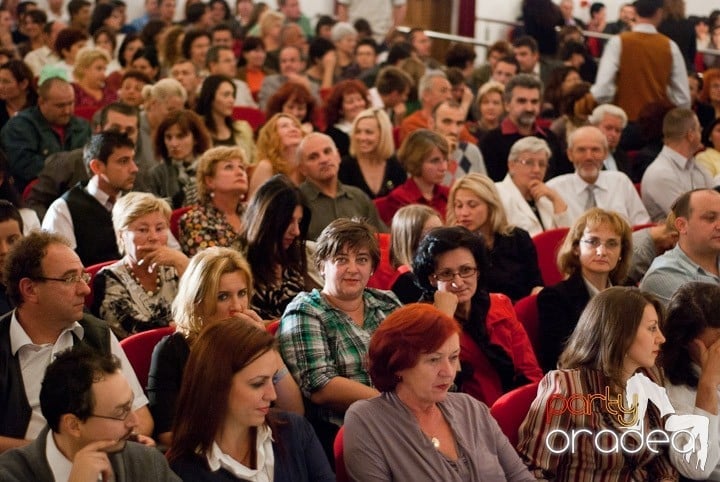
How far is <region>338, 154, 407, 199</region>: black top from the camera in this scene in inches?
227

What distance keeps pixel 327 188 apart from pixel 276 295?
1.24m

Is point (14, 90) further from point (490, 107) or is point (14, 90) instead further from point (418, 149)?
point (490, 107)

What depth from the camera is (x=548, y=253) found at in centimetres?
483

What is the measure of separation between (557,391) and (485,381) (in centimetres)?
56

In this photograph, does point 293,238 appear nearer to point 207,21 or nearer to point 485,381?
point 485,381

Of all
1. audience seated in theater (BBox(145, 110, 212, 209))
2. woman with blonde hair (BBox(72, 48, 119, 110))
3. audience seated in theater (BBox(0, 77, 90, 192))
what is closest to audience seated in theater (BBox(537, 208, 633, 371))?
audience seated in theater (BBox(145, 110, 212, 209))

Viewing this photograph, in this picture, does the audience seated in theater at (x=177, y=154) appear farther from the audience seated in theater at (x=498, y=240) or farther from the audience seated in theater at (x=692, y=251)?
the audience seated in theater at (x=692, y=251)

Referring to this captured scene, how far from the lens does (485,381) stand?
139 inches

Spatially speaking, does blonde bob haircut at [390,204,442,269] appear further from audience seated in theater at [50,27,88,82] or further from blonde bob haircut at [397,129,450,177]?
audience seated in theater at [50,27,88,82]

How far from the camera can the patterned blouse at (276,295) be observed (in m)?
3.89

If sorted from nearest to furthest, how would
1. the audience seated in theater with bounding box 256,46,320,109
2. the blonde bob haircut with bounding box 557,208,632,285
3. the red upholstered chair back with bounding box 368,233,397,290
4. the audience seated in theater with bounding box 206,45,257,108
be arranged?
the blonde bob haircut with bounding box 557,208,632,285
the red upholstered chair back with bounding box 368,233,397,290
the audience seated in theater with bounding box 206,45,257,108
the audience seated in theater with bounding box 256,46,320,109

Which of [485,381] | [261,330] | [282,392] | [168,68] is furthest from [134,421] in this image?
[168,68]

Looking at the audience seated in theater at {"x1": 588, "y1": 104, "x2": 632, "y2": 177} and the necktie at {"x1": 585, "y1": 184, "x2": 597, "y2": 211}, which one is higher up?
the audience seated in theater at {"x1": 588, "y1": 104, "x2": 632, "y2": 177}

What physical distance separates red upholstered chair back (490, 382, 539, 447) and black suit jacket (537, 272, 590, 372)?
0.77 meters
